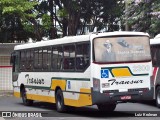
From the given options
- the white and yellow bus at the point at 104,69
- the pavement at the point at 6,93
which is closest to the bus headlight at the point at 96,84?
the white and yellow bus at the point at 104,69

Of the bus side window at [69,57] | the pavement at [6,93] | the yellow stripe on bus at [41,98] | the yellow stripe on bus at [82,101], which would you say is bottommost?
the pavement at [6,93]

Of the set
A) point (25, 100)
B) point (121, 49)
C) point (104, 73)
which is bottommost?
point (25, 100)

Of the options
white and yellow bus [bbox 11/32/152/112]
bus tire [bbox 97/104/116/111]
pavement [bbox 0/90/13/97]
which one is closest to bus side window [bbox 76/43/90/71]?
white and yellow bus [bbox 11/32/152/112]

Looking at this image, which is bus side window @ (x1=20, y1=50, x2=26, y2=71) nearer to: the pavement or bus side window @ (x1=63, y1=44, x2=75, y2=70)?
bus side window @ (x1=63, y1=44, x2=75, y2=70)

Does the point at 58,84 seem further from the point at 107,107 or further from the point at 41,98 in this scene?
the point at 41,98

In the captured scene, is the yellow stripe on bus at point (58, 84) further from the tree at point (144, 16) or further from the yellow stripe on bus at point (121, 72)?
the tree at point (144, 16)

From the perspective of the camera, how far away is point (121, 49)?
17.0m

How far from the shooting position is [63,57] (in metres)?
18.9

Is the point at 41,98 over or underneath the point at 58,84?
underneath

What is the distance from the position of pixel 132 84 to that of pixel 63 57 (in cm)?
323

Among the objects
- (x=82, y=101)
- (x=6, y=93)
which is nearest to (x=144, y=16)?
(x=6, y=93)

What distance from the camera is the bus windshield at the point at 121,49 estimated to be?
16.8 metres

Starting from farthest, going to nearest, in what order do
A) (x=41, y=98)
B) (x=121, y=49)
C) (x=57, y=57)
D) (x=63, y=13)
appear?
(x=63, y=13), (x=41, y=98), (x=57, y=57), (x=121, y=49)

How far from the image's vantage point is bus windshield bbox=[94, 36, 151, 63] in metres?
16.8
